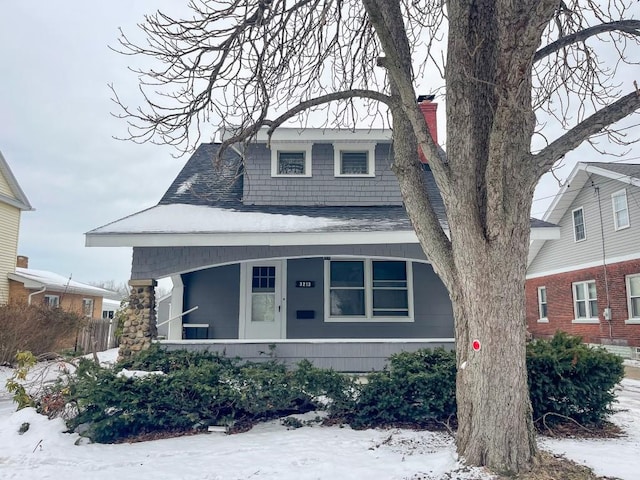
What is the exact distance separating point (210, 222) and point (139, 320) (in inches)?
85.3

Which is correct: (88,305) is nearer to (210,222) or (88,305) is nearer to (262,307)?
(262,307)

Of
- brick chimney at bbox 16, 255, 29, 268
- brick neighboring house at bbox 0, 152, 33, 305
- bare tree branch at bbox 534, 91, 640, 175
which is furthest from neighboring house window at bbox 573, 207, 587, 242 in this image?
brick chimney at bbox 16, 255, 29, 268

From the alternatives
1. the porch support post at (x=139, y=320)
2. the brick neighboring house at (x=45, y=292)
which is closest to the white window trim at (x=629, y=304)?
the porch support post at (x=139, y=320)

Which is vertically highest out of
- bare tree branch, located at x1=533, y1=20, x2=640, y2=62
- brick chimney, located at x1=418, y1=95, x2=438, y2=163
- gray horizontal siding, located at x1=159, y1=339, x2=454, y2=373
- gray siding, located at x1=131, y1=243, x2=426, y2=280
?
brick chimney, located at x1=418, y1=95, x2=438, y2=163

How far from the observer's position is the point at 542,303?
66.1ft

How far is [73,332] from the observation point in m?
14.6

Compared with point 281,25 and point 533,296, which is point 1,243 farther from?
point 533,296

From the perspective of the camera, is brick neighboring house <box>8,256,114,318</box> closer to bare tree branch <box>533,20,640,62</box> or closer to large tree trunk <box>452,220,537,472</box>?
large tree trunk <box>452,220,537,472</box>

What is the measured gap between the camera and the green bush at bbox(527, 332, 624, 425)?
525 cm

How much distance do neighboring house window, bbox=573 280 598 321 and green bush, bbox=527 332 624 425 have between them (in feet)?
40.9

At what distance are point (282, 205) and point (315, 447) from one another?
6.56m

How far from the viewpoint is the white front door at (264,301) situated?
9.79 meters

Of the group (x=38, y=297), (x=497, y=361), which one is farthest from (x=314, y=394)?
(x=38, y=297)

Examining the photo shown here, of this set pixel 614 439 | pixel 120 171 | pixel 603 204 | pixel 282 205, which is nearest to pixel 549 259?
pixel 603 204
